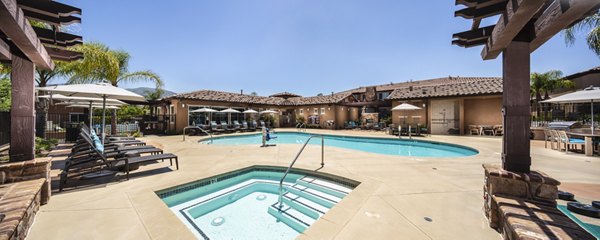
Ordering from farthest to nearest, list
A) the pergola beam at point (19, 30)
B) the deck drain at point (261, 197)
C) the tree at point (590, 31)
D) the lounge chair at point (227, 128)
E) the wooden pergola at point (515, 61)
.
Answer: the lounge chair at point (227, 128), the tree at point (590, 31), the deck drain at point (261, 197), the wooden pergola at point (515, 61), the pergola beam at point (19, 30)

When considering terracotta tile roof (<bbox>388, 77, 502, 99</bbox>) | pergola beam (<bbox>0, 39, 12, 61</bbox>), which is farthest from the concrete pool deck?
terracotta tile roof (<bbox>388, 77, 502, 99</bbox>)

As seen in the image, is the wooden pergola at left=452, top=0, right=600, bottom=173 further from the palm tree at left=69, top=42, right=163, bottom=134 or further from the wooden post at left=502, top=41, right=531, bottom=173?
the palm tree at left=69, top=42, right=163, bottom=134

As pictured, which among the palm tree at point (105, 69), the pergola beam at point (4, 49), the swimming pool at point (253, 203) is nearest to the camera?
the pergola beam at point (4, 49)

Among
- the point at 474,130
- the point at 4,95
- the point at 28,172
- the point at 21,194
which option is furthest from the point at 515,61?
the point at 4,95

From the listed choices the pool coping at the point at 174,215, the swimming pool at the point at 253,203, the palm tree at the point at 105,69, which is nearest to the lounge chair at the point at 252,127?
the palm tree at the point at 105,69

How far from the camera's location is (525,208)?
7.09 feet

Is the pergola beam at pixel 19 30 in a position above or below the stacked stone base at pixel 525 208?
above

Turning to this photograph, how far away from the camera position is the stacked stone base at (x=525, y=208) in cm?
177

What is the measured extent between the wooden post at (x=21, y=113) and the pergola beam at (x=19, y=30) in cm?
23

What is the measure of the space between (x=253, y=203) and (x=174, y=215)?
5.59 ft

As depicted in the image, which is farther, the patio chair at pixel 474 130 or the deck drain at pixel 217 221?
the patio chair at pixel 474 130

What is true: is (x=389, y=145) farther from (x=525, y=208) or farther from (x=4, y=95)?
(x=4, y=95)

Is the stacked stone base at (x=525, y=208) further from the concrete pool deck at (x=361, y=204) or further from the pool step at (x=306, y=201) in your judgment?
the pool step at (x=306, y=201)

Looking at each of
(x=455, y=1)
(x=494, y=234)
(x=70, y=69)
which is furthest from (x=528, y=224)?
(x=70, y=69)
